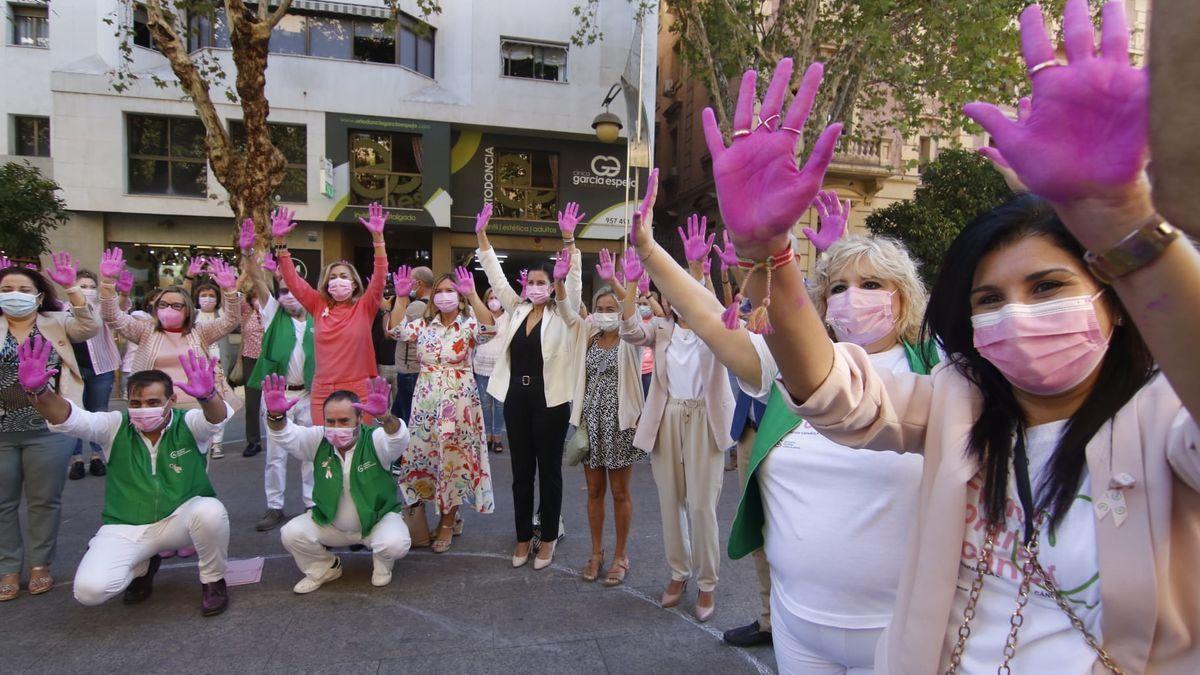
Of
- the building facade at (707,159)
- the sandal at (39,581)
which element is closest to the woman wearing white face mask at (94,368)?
the sandal at (39,581)

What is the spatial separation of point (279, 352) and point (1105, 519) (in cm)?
571

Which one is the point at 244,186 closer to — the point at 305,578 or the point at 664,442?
the point at 305,578

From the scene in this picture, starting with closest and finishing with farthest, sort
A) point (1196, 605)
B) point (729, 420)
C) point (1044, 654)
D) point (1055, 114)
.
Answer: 1. point (1055, 114)
2. point (1196, 605)
3. point (1044, 654)
4. point (729, 420)

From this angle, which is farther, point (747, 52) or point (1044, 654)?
point (747, 52)

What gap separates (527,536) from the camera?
4.43m

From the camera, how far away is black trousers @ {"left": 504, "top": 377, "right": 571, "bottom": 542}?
14.1 ft

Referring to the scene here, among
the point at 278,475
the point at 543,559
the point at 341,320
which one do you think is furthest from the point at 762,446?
the point at 278,475

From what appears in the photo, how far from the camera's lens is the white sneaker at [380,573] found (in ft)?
13.1

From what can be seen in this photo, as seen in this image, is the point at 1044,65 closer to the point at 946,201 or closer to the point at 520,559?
the point at 520,559

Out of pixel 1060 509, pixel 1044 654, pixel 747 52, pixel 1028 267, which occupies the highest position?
pixel 747 52

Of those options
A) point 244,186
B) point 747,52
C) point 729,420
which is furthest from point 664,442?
point 747,52

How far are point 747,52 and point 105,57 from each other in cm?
1575

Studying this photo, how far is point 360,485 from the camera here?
3953mm

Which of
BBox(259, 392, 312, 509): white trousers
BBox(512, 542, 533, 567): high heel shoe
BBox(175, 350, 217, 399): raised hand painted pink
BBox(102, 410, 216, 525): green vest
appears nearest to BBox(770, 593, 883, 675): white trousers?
BBox(512, 542, 533, 567): high heel shoe
